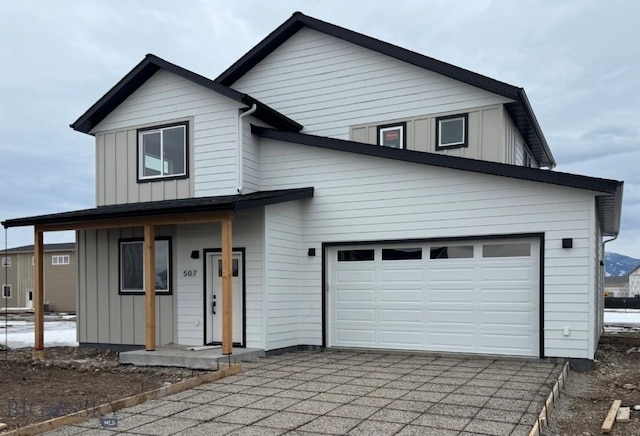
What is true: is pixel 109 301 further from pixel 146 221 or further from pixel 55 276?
pixel 55 276

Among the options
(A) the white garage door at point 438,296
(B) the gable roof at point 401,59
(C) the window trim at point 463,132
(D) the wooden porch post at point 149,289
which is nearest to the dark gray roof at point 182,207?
(D) the wooden porch post at point 149,289

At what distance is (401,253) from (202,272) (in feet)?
13.4

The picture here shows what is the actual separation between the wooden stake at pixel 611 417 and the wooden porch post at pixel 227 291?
5715mm

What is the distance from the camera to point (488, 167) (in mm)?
9781

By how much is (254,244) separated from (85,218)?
11.0ft

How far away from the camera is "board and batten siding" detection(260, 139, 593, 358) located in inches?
365

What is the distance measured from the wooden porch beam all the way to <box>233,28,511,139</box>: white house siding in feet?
15.9

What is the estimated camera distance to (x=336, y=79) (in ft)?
44.8

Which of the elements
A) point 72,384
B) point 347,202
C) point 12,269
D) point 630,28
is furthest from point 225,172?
point 12,269

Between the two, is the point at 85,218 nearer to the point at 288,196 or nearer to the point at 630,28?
the point at 288,196

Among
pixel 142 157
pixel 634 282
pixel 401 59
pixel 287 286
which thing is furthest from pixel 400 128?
pixel 634 282

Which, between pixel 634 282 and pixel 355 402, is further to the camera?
pixel 634 282

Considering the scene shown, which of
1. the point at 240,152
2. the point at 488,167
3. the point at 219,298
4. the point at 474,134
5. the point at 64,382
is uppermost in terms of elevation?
the point at 474,134

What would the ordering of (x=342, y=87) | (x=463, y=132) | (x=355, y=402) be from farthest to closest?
(x=342, y=87)
(x=463, y=132)
(x=355, y=402)
